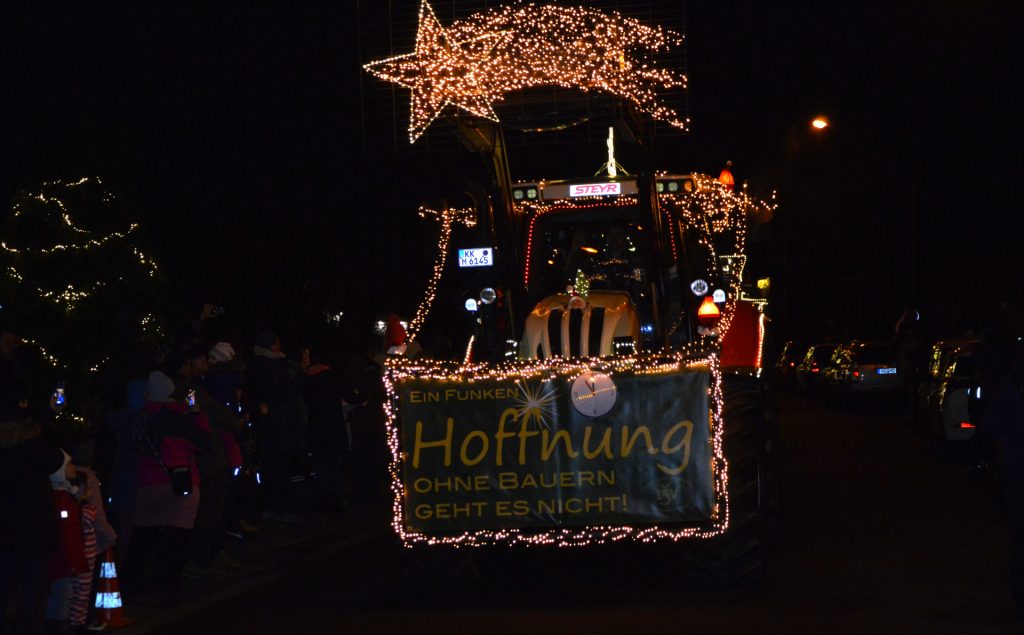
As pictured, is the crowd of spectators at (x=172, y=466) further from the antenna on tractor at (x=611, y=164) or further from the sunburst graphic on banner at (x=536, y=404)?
the antenna on tractor at (x=611, y=164)

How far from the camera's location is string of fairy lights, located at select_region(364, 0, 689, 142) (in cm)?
1127

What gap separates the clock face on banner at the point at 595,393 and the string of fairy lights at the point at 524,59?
258 cm

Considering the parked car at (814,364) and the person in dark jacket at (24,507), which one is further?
the parked car at (814,364)

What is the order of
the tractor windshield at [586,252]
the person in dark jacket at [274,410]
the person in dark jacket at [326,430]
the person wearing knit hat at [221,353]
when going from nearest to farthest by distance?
the tractor windshield at [586,252] < the person wearing knit hat at [221,353] < the person in dark jacket at [274,410] < the person in dark jacket at [326,430]

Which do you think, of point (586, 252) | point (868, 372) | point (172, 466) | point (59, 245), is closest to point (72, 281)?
point (59, 245)

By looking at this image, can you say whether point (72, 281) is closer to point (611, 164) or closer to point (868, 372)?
point (611, 164)

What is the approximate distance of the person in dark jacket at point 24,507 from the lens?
8203mm

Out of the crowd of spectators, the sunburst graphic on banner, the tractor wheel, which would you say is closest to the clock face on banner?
the sunburst graphic on banner

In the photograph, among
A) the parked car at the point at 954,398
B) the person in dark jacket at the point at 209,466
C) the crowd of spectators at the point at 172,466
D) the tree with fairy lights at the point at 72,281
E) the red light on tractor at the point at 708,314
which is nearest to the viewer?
the crowd of spectators at the point at 172,466

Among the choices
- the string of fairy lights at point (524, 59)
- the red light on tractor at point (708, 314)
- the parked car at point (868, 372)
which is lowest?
the parked car at point (868, 372)

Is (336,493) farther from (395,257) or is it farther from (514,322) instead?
(395,257)

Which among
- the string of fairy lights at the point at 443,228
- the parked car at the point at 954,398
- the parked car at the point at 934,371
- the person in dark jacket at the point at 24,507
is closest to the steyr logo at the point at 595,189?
the string of fairy lights at the point at 443,228

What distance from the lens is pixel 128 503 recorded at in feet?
35.2

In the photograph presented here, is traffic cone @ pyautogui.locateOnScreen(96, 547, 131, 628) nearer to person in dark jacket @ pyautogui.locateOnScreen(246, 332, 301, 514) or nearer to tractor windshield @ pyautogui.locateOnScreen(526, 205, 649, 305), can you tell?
tractor windshield @ pyautogui.locateOnScreen(526, 205, 649, 305)
